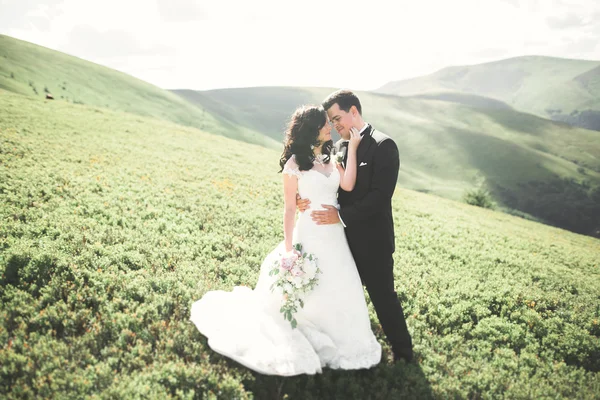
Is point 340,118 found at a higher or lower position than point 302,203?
higher

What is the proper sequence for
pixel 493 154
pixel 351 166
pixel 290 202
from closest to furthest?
pixel 351 166 → pixel 290 202 → pixel 493 154

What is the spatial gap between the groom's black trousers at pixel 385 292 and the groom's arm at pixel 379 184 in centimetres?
91

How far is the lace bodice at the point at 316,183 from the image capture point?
236 inches

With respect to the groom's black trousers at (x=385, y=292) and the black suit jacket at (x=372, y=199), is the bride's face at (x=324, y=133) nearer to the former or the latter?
Result: the black suit jacket at (x=372, y=199)

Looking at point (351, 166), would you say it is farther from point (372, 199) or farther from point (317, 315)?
point (317, 315)

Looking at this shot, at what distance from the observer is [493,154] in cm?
12825

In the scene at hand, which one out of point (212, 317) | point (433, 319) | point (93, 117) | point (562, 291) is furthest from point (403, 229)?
point (93, 117)

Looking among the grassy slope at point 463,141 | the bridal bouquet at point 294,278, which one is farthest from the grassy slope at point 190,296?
the grassy slope at point 463,141

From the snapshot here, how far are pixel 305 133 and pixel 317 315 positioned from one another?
326 cm

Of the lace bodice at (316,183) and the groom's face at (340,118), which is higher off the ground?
the groom's face at (340,118)

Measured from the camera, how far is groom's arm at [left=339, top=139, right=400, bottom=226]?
18.7 feet

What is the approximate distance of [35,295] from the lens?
668 cm

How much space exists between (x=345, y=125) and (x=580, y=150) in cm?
18295

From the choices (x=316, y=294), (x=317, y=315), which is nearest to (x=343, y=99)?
(x=316, y=294)
